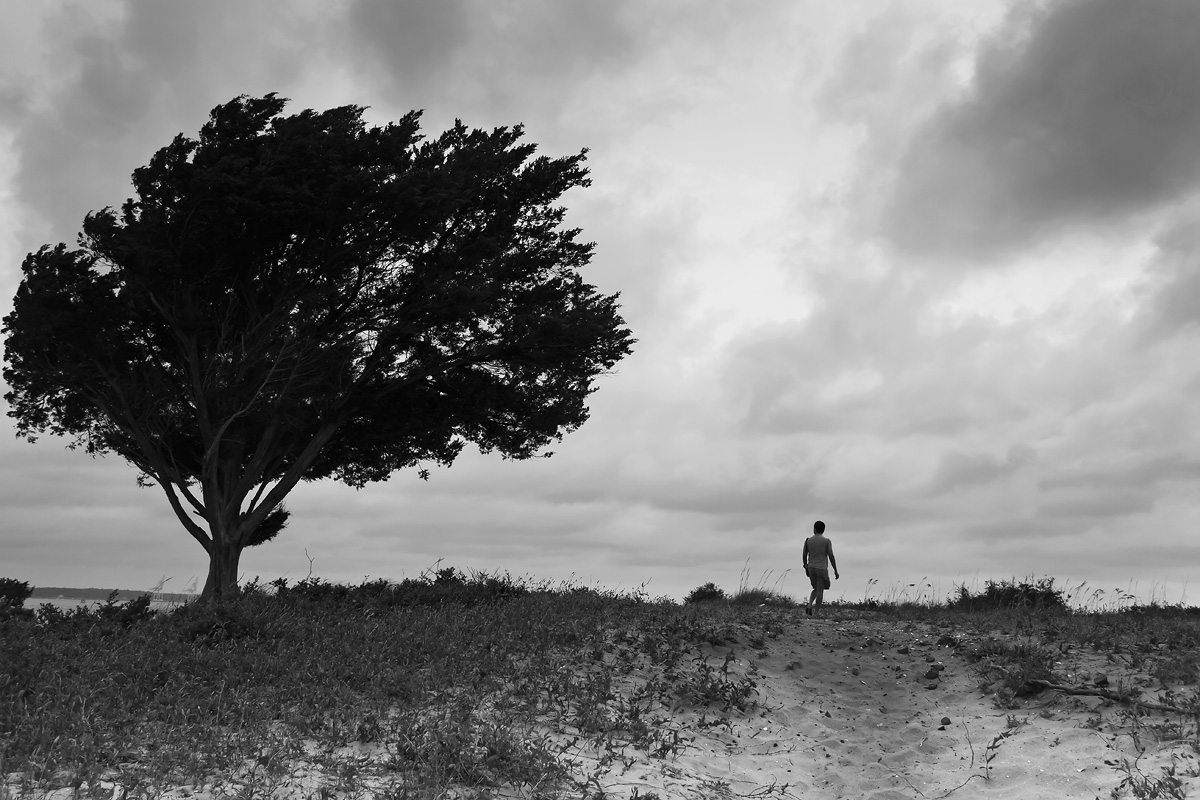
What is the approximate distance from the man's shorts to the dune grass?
4.45ft

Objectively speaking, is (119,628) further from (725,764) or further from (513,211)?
(513,211)

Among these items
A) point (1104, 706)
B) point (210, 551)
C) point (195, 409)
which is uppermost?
point (195, 409)

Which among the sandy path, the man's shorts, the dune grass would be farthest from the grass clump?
the man's shorts

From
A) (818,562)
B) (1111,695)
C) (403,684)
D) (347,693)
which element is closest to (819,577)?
(818,562)

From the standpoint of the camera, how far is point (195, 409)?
24.9 metres

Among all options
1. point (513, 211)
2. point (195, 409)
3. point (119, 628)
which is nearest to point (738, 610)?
point (119, 628)

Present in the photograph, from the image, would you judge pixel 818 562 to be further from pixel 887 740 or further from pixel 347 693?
pixel 347 693

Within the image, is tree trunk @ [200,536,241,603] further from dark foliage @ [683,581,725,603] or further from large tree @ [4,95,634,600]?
dark foliage @ [683,581,725,603]

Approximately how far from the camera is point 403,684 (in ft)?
37.6

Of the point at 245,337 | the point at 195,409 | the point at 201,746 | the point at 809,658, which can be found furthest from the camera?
the point at 195,409

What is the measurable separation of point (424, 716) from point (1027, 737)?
699cm

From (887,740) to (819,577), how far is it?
7.78 m

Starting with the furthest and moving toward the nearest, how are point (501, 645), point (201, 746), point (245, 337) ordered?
point (245, 337) → point (501, 645) → point (201, 746)

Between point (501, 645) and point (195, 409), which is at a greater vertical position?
point (195, 409)
